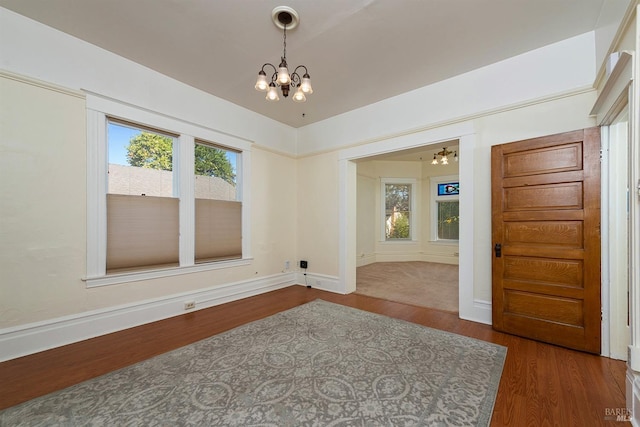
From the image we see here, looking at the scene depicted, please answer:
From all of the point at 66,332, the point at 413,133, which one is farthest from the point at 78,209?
the point at 413,133

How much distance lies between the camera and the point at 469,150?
3.19 metres

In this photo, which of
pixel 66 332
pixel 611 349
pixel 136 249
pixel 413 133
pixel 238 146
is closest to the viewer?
pixel 611 349

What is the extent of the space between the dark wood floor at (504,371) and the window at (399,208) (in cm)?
473

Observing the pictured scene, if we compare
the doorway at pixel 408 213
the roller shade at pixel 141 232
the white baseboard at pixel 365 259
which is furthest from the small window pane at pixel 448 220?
the roller shade at pixel 141 232

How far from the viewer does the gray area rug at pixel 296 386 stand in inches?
63.1

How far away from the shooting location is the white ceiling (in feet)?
7.43

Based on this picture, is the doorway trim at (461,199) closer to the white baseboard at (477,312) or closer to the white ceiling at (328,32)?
the white baseboard at (477,312)

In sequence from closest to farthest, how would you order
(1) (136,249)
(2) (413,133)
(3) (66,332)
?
(3) (66,332) → (1) (136,249) → (2) (413,133)

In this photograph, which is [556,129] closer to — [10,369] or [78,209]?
[78,209]

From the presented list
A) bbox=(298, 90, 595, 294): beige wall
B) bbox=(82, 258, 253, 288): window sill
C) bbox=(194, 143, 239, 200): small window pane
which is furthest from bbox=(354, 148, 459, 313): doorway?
bbox=(194, 143, 239, 200): small window pane

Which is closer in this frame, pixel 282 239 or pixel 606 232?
pixel 606 232

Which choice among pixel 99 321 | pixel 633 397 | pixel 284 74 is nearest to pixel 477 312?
pixel 633 397

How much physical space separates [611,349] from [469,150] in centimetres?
235

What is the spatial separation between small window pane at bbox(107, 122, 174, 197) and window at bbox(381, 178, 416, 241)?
20.0ft
